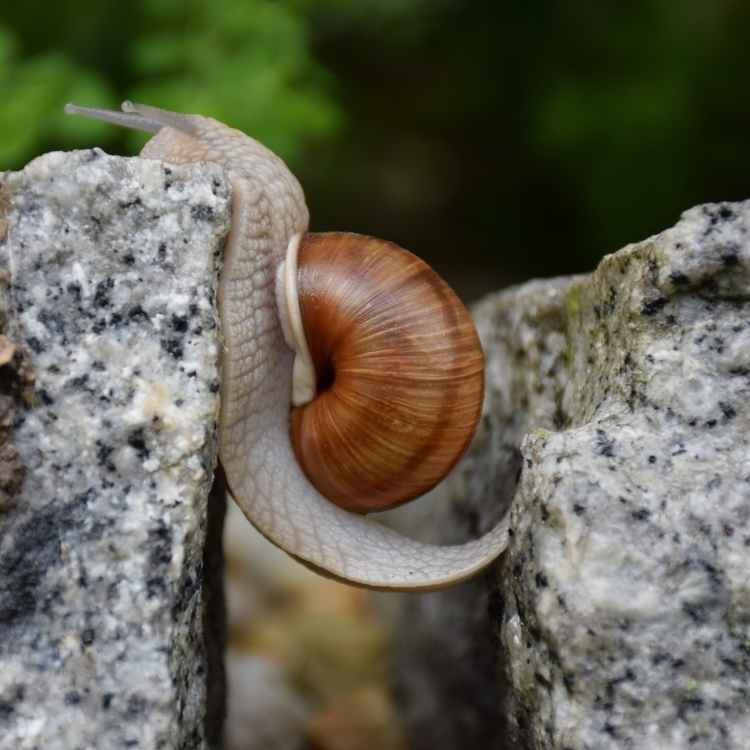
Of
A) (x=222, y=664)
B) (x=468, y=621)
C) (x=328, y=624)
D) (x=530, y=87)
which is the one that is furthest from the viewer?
(x=530, y=87)

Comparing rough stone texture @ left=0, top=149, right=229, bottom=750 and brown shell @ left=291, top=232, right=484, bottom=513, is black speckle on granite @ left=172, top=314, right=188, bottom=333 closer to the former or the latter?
rough stone texture @ left=0, top=149, right=229, bottom=750

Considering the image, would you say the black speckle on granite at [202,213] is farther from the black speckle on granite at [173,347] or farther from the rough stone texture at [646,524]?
the rough stone texture at [646,524]

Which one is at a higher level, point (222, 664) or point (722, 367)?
point (722, 367)

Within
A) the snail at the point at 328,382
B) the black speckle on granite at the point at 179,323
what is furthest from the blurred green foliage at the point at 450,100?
the black speckle on granite at the point at 179,323

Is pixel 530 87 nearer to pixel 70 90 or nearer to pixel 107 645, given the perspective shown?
pixel 70 90

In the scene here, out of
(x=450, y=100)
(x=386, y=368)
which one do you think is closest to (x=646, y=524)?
(x=386, y=368)

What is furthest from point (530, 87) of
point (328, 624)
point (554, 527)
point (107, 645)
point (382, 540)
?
point (107, 645)
